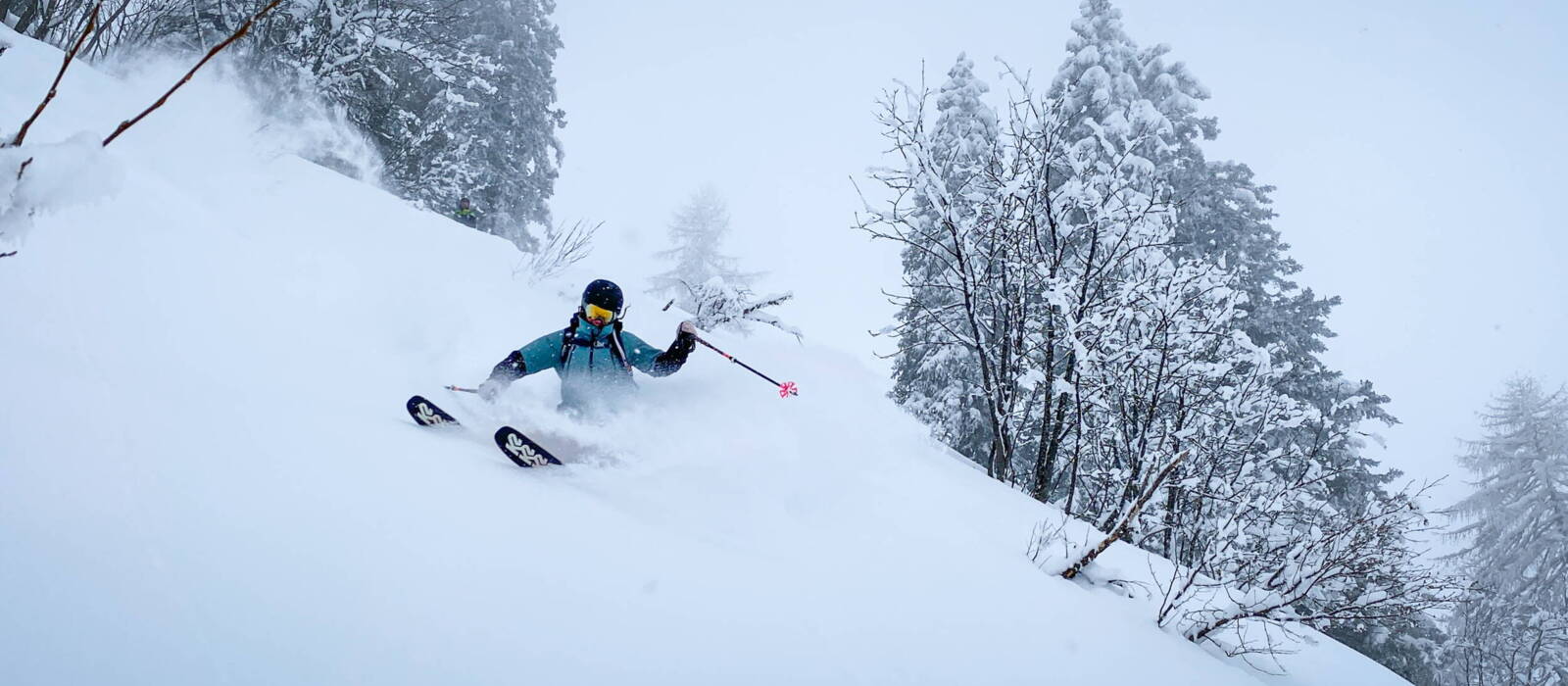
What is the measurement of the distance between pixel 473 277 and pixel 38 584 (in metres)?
6.41

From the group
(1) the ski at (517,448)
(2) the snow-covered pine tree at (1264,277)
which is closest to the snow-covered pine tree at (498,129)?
(1) the ski at (517,448)

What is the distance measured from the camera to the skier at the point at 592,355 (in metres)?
4.93

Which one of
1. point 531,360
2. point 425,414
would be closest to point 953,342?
point 531,360

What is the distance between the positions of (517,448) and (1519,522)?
3217 cm

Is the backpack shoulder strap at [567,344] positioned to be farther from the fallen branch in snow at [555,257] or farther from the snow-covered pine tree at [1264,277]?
the snow-covered pine tree at [1264,277]

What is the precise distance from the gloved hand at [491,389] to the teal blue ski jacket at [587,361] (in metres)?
0.10

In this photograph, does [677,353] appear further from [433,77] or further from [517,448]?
[433,77]

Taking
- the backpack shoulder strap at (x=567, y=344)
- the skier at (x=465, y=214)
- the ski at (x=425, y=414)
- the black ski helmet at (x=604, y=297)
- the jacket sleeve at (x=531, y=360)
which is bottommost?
the ski at (x=425, y=414)

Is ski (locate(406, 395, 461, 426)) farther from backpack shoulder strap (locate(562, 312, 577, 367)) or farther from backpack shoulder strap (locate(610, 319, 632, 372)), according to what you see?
backpack shoulder strap (locate(610, 319, 632, 372))

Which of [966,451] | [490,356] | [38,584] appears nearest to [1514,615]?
[966,451]

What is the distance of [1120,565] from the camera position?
4.49 m

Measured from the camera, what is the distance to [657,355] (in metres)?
5.24

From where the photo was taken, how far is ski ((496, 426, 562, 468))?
3205 mm

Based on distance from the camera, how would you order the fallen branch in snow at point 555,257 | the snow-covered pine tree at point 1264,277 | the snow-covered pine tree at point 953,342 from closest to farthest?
the fallen branch in snow at point 555,257 → the snow-covered pine tree at point 1264,277 → the snow-covered pine tree at point 953,342
